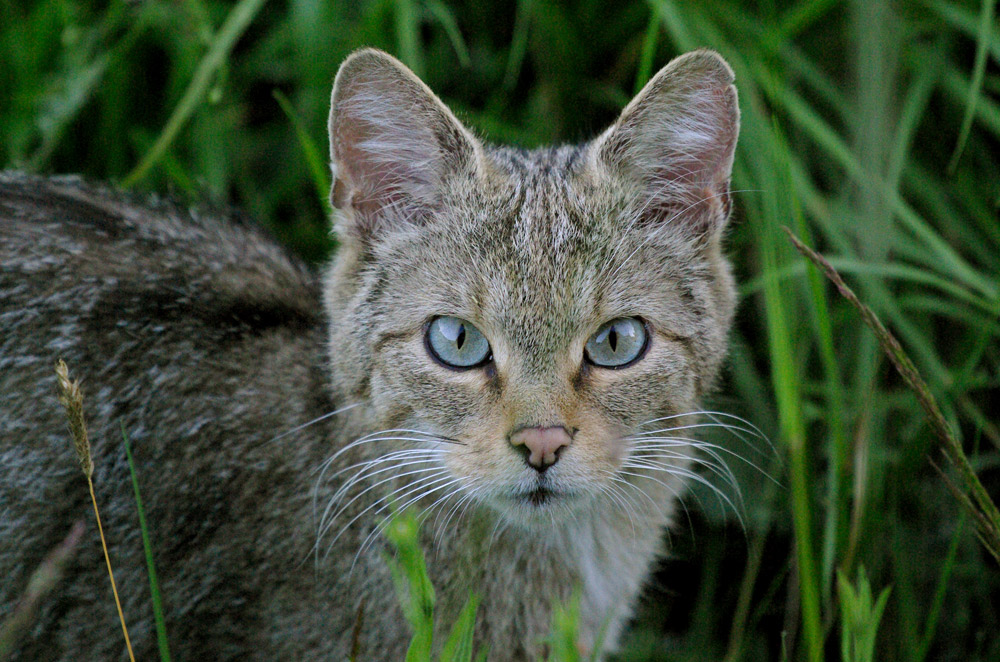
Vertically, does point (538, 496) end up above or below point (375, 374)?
below

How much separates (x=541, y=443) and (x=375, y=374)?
48cm

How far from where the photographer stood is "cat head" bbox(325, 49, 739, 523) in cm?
220

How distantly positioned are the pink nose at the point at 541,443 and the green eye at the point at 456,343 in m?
0.26

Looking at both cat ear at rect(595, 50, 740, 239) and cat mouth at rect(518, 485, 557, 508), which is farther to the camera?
cat ear at rect(595, 50, 740, 239)

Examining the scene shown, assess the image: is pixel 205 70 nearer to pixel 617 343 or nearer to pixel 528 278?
pixel 528 278

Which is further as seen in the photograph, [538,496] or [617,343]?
[617,343]

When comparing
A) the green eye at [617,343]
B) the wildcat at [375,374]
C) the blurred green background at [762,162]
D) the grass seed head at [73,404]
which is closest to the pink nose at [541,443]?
the wildcat at [375,374]

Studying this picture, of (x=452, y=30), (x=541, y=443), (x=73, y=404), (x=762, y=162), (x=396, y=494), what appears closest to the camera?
(x=73, y=404)

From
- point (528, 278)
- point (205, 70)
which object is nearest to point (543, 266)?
point (528, 278)

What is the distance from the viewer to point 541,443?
2090mm

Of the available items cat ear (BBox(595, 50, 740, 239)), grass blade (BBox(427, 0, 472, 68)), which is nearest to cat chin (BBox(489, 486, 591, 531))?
cat ear (BBox(595, 50, 740, 239))

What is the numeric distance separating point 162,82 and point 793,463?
2920mm

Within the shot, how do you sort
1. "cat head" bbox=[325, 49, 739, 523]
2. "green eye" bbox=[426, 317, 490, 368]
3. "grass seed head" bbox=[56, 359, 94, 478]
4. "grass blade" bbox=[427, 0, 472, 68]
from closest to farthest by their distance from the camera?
"grass seed head" bbox=[56, 359, 94, 478], "cat head" bbox=[325, 49, 739, 523], "green eye" bbox=[426, 317, 490, 368], "grass blade" bbox=[427, 0, 472, 68]

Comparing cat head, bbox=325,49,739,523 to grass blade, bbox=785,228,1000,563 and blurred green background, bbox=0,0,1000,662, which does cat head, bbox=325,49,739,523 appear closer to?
grass blade, bbox=785,228,1000,563
